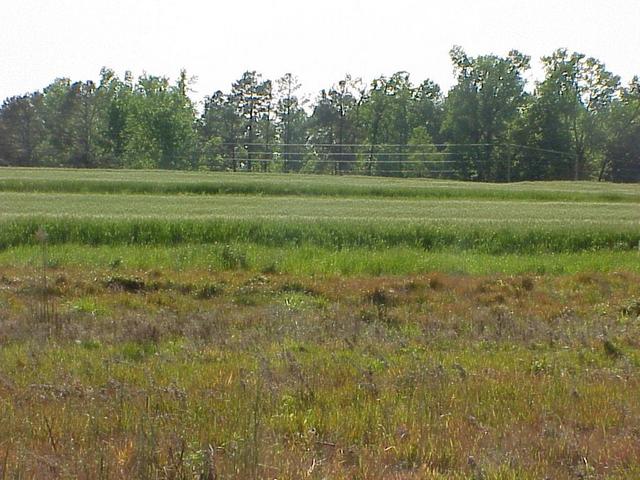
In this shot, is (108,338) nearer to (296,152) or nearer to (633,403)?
(633,403)

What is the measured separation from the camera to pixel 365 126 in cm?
8906

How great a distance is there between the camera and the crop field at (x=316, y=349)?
13.0 feet

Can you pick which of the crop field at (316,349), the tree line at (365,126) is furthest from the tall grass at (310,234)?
the tree line at (365,126)

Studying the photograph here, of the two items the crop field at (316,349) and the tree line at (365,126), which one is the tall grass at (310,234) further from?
the tree line at (365,126)

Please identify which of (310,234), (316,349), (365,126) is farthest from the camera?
(365,126)

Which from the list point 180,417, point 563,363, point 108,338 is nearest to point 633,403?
point 563,363

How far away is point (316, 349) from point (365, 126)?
84.5m

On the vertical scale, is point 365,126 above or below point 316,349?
above

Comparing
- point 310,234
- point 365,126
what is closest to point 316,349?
point 310,234

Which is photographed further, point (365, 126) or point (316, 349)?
point (365, 126)

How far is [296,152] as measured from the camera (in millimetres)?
90312

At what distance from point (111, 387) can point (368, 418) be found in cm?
235

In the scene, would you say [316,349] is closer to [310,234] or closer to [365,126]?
[310,234]

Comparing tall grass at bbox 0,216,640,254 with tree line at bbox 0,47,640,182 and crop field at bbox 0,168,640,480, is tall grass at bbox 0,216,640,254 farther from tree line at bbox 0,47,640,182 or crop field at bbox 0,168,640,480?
tree line at bbox 0,47,640,182
